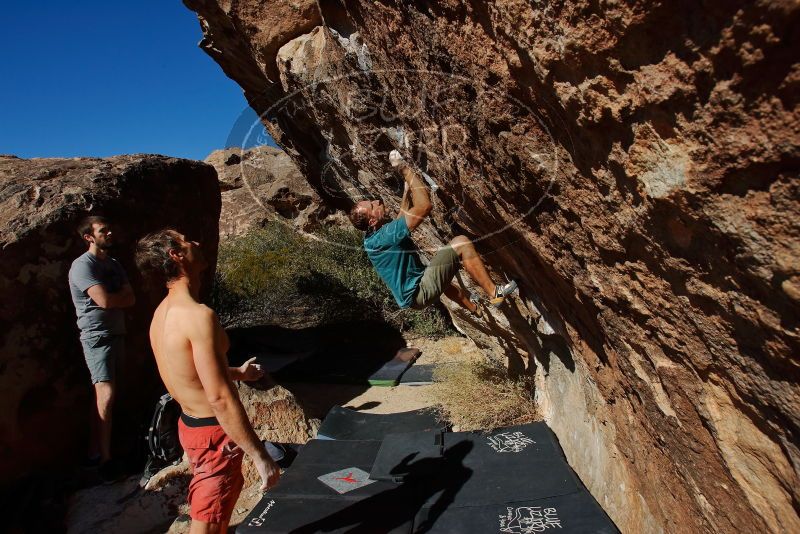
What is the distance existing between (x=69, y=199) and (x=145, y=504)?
2371 millimetres

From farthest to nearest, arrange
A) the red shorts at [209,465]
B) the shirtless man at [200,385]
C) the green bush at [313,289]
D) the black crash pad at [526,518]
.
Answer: the green bush at [313,289] < the black crash pad at [526,518] < the red shorts at [209,465] < the shirtless man at [200,385]

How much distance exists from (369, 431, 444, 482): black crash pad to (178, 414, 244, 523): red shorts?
3.81ft

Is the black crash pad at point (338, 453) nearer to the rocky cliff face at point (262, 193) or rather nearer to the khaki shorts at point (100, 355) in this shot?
the khaki shorts at point (100, 355)

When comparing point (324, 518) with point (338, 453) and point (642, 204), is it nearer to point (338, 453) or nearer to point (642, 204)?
point (338, 453)

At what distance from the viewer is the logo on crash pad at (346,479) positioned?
3092 millimetres

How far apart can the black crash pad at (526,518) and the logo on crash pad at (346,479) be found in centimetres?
50

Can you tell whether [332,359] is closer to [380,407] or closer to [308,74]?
[380,407]

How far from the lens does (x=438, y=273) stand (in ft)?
11.1

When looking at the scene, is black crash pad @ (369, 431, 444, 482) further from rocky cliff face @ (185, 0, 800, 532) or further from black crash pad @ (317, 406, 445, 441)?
rocky cliff face @ (185, 0, 800, 532)

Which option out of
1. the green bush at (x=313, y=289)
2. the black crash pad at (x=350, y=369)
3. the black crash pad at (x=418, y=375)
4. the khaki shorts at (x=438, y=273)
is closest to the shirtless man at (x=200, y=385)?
the khaki shorts at (x=438, y=273)

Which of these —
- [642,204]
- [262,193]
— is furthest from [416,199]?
[262,193]

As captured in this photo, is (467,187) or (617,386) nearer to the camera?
(617,386)

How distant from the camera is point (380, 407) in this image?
5516mm

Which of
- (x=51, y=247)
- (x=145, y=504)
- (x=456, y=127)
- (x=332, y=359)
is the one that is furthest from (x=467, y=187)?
(x=332, y=359)
